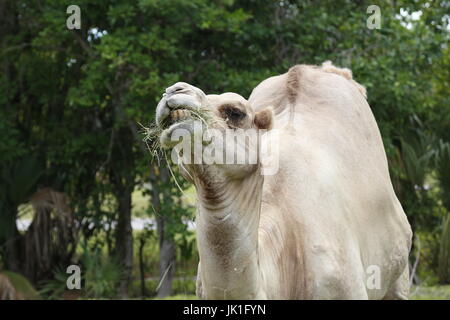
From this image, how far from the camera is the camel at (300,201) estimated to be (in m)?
3.69

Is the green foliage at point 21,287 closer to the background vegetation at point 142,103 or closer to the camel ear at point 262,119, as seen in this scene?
the background vegetation at point 142,103

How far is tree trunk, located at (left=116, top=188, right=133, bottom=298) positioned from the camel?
684 cm

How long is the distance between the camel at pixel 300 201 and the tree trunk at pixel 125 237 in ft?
22.4

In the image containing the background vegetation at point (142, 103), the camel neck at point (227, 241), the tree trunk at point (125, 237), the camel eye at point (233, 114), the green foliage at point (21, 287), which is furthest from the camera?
the tree trunk at point (125, 237)

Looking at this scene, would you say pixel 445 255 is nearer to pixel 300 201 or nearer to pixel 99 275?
pixel 99 275

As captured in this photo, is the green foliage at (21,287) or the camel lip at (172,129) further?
the green foliage at (21,287)

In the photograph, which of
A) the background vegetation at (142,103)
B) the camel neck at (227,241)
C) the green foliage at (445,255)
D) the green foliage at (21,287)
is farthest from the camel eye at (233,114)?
the green foliage at (445,255)

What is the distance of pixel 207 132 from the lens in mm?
3596

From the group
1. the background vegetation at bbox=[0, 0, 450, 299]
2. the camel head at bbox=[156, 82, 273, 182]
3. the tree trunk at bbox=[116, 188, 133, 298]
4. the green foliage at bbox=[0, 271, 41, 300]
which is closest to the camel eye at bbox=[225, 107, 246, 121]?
the camel head at bbox=[156, 82, 273, 182]

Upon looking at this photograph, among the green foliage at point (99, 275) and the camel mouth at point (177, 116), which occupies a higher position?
the camel mouth at point (177, 116)

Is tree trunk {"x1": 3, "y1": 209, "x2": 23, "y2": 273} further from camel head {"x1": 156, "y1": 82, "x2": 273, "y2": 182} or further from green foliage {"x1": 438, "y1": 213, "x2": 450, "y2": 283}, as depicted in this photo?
camel head {"x1": 156, "y1": 82, "x2": 273, "y2": 182}

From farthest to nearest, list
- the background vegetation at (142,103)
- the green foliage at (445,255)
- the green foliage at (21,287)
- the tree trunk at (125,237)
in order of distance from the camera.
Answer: the tree trunk at (125,237), the green foliage at (445,255), the green foliage at (21,287), the background vegetation at (142,103)
